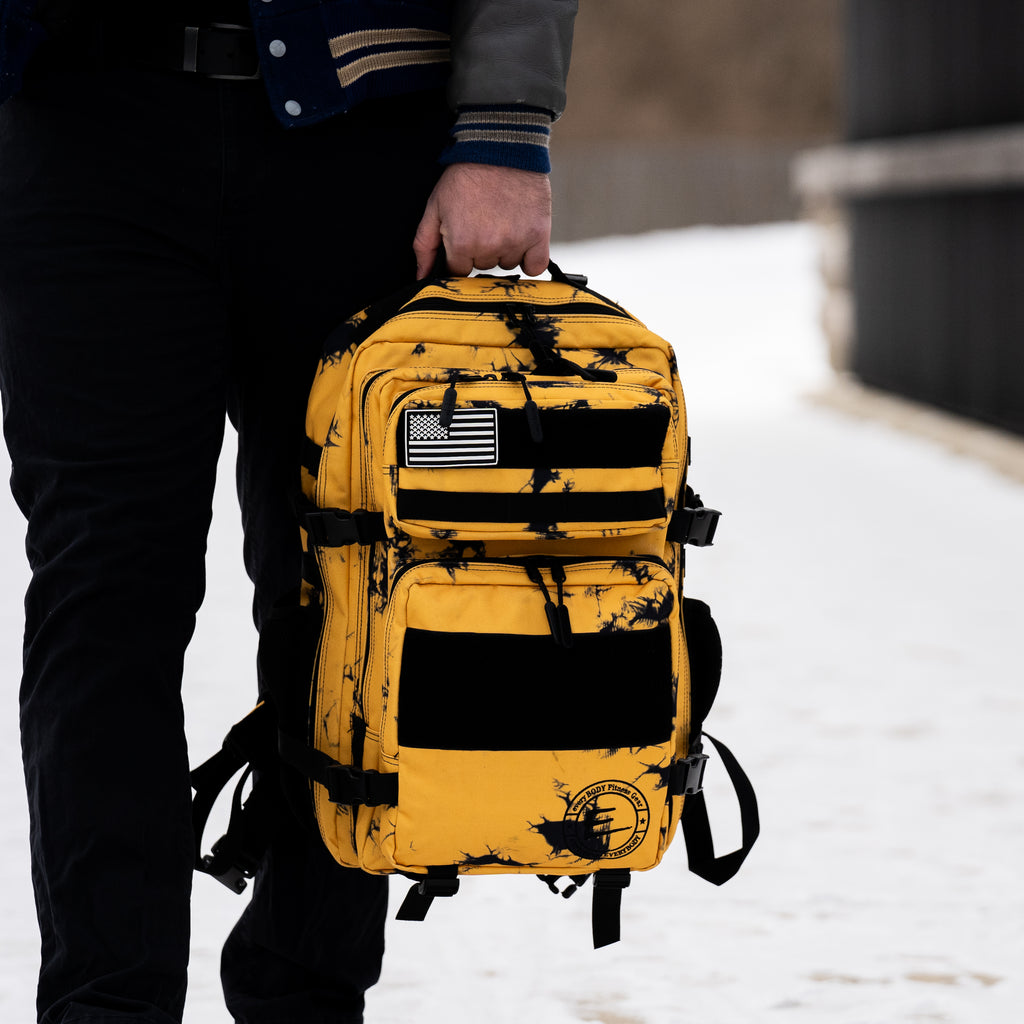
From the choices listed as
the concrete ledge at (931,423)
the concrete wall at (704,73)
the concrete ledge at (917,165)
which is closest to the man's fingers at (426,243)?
the concrete ledge at (931,423)

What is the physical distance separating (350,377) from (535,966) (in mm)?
774

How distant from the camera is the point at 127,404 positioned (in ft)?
4.24

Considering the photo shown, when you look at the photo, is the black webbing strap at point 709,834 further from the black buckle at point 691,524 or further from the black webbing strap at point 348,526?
the black webbing strap at point 348,526

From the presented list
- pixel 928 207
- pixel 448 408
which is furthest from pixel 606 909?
pixel 928 207

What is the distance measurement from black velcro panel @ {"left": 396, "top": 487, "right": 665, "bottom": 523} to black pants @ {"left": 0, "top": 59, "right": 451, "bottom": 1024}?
0.19 metres

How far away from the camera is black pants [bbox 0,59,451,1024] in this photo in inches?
50.3

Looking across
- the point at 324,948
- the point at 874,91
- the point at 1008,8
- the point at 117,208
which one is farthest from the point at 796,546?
the point at 874,91

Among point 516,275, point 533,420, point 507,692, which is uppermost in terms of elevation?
point 516,275

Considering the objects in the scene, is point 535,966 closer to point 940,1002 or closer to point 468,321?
point 940,1002

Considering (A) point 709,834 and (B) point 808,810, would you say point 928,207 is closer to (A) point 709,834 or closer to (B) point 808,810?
(B) point 808,810

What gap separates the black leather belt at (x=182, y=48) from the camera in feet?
4.19

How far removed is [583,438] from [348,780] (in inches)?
13.8

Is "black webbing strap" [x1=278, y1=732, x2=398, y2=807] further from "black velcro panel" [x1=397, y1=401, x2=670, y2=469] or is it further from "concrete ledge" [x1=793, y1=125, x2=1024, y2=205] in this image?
"concrete ledge" [x1=793, y1=125, x2=1024, y2=205]

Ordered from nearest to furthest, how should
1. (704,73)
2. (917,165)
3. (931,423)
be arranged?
(931,423) < (917,165) < (704,73)
